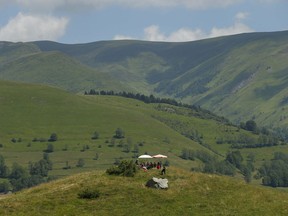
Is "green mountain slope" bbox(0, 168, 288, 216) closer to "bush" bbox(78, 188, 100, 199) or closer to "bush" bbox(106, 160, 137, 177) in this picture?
"bush" bbox(78, 188, 100, 199)

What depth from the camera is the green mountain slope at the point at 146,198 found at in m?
74.8

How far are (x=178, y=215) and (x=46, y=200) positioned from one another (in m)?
19.1

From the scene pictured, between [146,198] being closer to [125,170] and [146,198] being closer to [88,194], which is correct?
[88,194]

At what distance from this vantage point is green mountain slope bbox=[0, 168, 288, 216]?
74750mm

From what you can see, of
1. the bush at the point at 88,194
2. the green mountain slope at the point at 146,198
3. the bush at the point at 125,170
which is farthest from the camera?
the bush at the point at 125,170

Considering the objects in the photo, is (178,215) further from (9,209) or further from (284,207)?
(9,209)

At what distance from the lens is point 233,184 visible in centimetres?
8862

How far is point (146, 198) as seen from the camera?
79.2 m

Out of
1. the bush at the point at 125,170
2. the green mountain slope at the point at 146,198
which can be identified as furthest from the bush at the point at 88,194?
the bush at the point at 125,170

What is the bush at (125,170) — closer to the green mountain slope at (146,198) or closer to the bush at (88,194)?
the green mountain slope at (146,198)

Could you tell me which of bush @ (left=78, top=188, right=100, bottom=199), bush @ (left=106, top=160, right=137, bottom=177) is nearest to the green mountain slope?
bush @ (left=78, top=188, right=100, bottom=199)

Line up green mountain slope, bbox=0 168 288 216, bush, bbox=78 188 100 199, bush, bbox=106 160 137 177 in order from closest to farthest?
green mountain slope, bbox=0 168 288 216, bush, bbox=78 188 100 199, bush, bbox=106 160 137 177

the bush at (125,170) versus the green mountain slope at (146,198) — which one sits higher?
the bush at (125,170)

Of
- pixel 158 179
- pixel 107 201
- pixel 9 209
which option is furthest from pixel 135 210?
pixel 9 209
